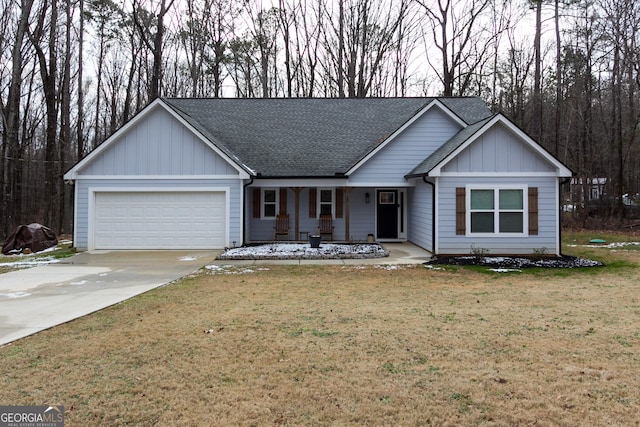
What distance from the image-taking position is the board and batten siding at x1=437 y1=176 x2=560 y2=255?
1289 centimetres

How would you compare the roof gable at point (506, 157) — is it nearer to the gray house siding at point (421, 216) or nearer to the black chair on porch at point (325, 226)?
the gray house siding at point (421, 216)

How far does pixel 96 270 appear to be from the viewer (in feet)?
36.0

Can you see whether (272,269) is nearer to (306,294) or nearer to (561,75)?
(306,294)

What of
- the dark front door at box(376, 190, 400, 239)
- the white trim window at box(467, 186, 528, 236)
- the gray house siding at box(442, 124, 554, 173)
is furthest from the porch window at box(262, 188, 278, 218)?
the white trim window at box(467, 186, 528, 236)

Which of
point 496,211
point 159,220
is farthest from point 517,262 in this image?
point 159,220

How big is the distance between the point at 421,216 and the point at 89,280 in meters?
9.83

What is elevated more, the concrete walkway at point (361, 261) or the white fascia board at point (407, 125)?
the white fascia board at point (407, 125)

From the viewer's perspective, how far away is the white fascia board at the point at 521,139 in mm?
12477

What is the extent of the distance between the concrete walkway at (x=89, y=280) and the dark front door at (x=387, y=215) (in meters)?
1.17

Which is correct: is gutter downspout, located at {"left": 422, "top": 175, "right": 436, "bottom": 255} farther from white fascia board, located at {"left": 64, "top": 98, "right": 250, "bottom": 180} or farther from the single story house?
white fascia board, located at {"left": 64, "top": 98, "right": 250, "bottom": 180}

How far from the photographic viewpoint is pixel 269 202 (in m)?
16.9

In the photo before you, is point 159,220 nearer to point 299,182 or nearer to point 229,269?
point 299,182

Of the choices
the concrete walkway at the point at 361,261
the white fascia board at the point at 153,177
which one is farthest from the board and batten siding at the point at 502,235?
the white fascia board at the point at 153,177

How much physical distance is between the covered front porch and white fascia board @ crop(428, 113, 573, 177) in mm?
4106
